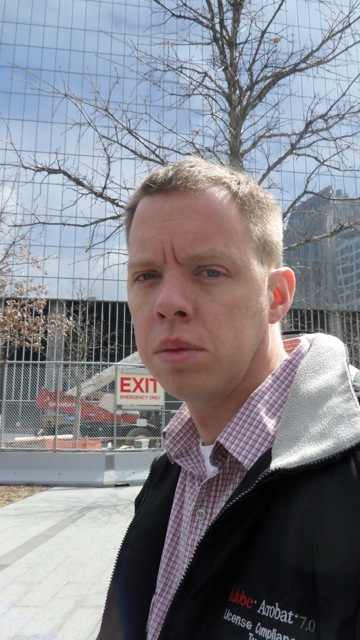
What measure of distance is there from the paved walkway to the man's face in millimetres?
2937

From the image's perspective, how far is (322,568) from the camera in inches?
37.1

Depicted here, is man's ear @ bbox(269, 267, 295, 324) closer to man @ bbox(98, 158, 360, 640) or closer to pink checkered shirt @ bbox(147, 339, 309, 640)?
man @ bbox(98, 158, 360, 640)

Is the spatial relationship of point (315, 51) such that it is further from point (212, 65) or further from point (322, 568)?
point (322, 568)

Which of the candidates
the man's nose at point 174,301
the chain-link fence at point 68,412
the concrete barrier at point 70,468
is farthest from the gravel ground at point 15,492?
the man's nose at point 174,301

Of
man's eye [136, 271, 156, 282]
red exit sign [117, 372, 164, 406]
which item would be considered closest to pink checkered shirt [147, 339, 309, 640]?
man's eye [136, 271, 156, 282]

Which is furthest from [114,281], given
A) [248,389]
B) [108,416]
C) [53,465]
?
[248,389]

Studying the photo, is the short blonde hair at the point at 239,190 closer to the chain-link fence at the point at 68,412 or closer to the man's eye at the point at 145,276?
the man's eye at the point at 145,276

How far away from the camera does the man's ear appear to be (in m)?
1.45

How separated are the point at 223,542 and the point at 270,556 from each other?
0.41 feet

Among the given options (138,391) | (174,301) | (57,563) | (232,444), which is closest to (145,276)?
(174,301)

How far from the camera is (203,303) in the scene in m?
1.30

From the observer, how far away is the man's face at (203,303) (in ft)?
4.22

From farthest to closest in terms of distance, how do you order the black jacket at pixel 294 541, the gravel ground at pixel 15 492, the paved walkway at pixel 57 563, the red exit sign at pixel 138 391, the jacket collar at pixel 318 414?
the red exit sign at pixel 138 391 → the gravel ground at pixel 15 492 → the paved walkway at pixel 57 563 → the jacket collar at pixel 318 414 → the black jacket at pixel 294 541

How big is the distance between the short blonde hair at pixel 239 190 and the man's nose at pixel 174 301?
23cm
